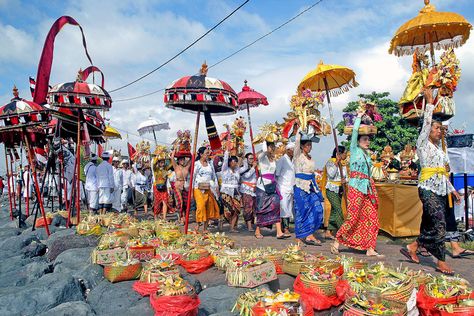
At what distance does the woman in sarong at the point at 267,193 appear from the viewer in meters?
8.35

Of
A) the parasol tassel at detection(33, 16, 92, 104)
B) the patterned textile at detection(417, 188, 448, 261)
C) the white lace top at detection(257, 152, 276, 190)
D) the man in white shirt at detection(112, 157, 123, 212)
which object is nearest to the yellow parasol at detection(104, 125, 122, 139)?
the man in white shirt at detection(112, 157, 123, 212)

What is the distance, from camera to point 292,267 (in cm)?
487

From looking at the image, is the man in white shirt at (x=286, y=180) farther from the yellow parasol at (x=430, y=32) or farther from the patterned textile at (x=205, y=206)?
the yellow parasol at (x=430, y=32)

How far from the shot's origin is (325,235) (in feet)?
27.8

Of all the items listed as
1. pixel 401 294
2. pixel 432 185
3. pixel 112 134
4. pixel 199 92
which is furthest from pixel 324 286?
pixel 112 134

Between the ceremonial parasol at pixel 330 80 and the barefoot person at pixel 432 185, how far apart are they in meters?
2.06

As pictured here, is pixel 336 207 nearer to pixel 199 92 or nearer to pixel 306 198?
pixel 306 198

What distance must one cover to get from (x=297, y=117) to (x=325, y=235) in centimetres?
254

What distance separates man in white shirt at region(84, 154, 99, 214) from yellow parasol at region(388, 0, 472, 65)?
30.1 feet

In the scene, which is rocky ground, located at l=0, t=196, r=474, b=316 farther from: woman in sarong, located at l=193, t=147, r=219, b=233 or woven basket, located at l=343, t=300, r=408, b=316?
woman in sarong, located at l=193, t=147, r=219, b=233

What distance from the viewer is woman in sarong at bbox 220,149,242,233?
970 cm

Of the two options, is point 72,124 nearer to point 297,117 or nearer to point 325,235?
point 297,117

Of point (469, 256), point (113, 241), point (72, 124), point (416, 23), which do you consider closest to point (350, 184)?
point (469, 256)

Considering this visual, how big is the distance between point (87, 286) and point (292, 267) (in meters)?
2.82
